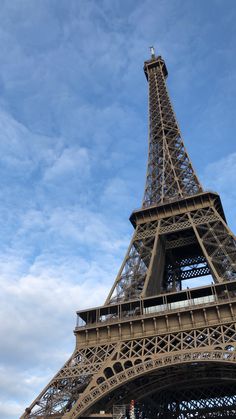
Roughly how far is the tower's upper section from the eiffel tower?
0.60 feet

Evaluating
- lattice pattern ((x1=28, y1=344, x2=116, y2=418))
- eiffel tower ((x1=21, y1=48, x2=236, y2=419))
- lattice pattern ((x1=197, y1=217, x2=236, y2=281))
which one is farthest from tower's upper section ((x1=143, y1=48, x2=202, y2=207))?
lattice pattern ((x1=28, y1=344, x2=116, y2=418))

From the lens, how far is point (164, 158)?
4344cm

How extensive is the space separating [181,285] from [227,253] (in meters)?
11.1

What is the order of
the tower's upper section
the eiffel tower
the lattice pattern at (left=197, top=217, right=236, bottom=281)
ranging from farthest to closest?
the tower's upper section → the lattice pattern at (left=197, top=217, right=236, bottom=281) → the eiffel tower

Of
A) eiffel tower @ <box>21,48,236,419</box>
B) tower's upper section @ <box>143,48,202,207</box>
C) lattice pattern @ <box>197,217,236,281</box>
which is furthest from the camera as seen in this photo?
tower's upper section @ <box>143,48,202,207</box>

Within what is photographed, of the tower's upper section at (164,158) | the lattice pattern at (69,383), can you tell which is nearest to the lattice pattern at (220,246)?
the tower's upper section at (164,158)

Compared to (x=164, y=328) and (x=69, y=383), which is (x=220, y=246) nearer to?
(x=164, y=328)

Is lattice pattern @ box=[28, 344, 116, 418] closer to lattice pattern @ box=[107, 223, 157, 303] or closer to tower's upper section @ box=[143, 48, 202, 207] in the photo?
lattice pattern @ box=[107, 223, 157, 303]

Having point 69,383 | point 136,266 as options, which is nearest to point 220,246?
point 136,266

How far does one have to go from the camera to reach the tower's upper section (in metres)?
40.1

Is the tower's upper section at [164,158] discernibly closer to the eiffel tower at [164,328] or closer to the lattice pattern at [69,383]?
the eiffel tower at [164,328]

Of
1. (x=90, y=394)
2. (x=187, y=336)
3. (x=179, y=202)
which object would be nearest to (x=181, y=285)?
(x=179, y=202)

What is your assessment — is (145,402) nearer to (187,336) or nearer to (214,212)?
(187,336)

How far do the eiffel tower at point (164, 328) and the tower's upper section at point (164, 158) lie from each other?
0.60 ft
